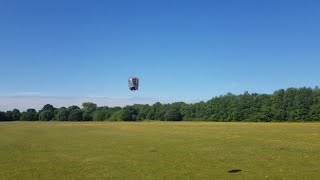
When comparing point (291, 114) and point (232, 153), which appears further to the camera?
point (291, 114)

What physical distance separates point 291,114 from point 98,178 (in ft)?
491

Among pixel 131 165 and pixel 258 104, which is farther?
pixel 258 104

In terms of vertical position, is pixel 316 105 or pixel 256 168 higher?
pixel 316 105

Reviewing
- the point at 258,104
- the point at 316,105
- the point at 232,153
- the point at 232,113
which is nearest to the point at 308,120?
the point at 316,105

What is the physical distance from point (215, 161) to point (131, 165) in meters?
5.49

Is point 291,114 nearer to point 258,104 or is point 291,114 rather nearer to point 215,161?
point 258,104

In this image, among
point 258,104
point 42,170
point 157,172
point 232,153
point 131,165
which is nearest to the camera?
point 157,172

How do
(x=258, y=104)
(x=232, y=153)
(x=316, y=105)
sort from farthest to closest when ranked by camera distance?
(x=258, y=104), (x=316, y=105), (x=232, y=153)

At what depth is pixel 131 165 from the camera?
1123 inches

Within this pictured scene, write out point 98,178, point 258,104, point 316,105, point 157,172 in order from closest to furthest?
point 98,178 < point 157,172 < point 316,105 < point 258,104

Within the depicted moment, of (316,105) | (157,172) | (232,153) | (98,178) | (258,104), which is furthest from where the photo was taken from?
(258,104)

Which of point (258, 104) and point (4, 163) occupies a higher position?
point (258, 104)

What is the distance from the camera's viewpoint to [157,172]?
81.8 feet

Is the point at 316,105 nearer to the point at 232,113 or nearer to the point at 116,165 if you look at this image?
the point at 232,113
